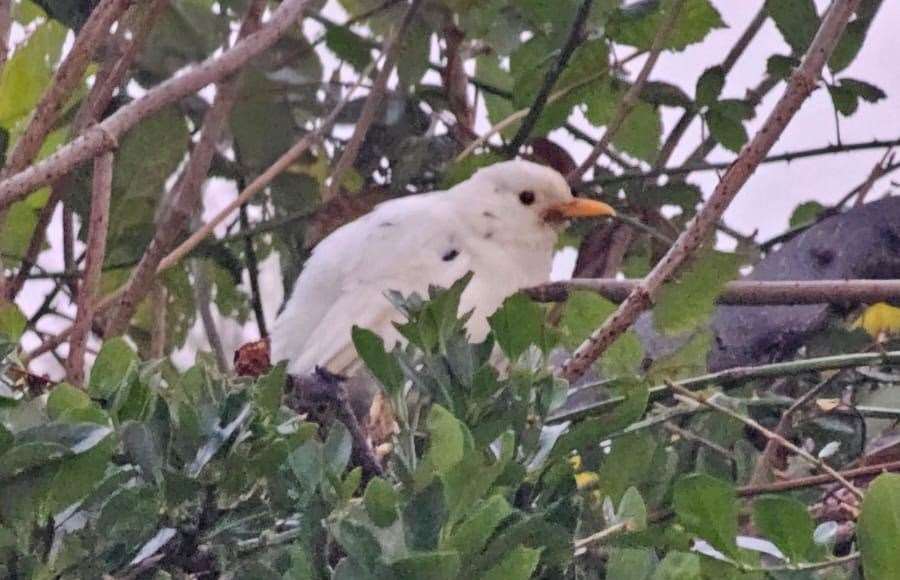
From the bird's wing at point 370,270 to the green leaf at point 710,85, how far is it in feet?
0.95

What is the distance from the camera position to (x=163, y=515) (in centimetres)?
54

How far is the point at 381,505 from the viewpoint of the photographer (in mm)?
492

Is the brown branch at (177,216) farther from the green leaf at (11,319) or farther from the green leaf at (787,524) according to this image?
the green leaf at (787,524)

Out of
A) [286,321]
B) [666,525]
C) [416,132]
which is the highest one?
[416,132]

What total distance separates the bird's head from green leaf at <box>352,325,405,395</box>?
73cm

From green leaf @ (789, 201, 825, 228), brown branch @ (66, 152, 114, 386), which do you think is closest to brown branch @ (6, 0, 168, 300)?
brown branch @ (66, 152, 114, 386)

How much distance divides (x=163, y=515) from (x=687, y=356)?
1.40 ft

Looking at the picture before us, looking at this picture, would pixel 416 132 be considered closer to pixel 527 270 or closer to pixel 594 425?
pixel 527 270

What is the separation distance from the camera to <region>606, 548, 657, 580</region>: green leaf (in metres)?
0.53

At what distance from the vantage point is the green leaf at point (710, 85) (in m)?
1.14

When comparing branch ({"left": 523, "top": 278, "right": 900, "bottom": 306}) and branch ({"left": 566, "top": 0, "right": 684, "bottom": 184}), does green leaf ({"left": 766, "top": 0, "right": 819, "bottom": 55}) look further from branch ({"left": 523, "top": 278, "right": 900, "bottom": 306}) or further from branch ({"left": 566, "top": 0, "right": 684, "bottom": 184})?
branch ({"left": 523, "top": 278, "right": 900, "bottom": 306})

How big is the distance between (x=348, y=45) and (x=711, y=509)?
883mm

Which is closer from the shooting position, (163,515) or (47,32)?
(163,515)

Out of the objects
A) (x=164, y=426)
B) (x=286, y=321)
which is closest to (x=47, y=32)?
(x=286, y=321)
